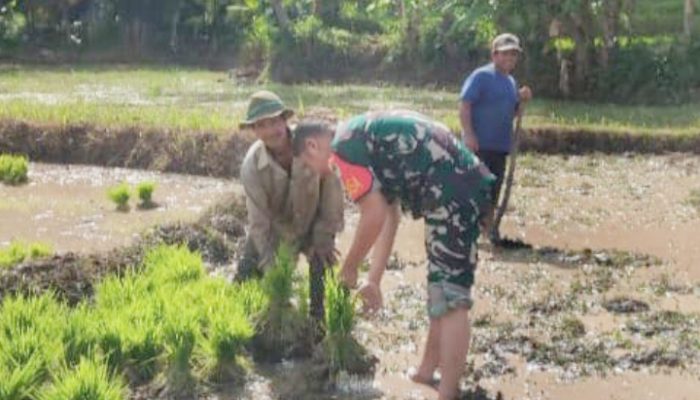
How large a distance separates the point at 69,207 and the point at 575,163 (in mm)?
5539

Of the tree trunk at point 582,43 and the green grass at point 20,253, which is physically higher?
the tree trunk at point 582,43

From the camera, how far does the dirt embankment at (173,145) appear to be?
12.3 m

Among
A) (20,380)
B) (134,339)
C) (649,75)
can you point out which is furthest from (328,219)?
(649,75)

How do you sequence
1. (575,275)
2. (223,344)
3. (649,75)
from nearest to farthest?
(223,344), (575,275), (649,75)

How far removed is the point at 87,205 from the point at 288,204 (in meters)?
4.77

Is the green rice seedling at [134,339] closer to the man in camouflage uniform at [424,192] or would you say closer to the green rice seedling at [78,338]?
the green rice seedling at [78,338]

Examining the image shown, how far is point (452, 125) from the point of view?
1341 cm

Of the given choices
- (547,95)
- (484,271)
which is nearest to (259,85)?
(547,95)

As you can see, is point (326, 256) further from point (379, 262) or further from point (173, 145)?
point (173, 145)

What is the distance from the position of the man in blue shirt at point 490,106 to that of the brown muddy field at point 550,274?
2.52 feet

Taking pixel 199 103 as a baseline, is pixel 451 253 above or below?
above

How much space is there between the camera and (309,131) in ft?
16.4

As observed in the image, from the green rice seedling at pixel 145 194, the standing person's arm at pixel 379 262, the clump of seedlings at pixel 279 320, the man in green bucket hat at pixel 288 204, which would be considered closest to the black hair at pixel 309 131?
the standing person's arm at pixel 379 262

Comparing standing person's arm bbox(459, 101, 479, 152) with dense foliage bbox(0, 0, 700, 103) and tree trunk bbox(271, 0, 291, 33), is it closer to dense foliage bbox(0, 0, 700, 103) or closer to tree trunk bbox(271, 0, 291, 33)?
dense foliage bbox(0, 0, 700, 103)
